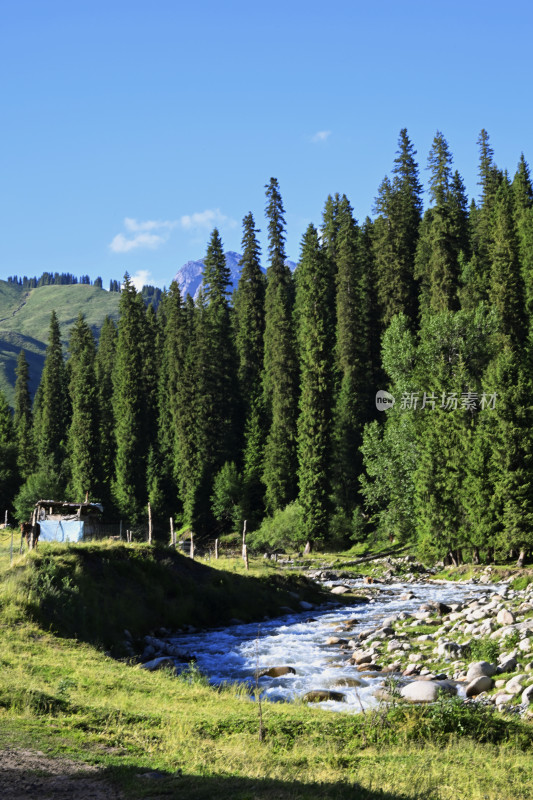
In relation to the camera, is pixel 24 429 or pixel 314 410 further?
pixel 24 429

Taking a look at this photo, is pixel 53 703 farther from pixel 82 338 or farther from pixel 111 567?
pixel 82 338

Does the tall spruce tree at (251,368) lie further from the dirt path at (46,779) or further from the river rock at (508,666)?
the dirt path at (46,779)

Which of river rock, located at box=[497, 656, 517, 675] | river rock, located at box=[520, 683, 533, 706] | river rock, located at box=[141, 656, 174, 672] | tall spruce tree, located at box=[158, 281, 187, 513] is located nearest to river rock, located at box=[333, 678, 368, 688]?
river rock, located at box=[497, 656, 517, 675]

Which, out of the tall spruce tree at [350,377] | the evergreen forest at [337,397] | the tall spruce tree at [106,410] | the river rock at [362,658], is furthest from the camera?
the tall spruce tree at [106,410]

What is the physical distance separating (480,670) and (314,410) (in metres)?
46.3

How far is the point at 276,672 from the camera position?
20.6m

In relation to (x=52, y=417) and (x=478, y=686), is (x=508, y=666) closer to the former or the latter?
(x=478, y=686)

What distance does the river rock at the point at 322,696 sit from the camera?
1683 centimetres

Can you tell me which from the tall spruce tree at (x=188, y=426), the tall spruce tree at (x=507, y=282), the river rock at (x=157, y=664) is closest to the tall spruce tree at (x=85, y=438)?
the tall spruce tree at (x=188, y=426)

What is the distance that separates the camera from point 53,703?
42.7 ft

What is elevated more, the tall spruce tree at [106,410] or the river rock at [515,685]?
the tall spruce tree at [106,410]

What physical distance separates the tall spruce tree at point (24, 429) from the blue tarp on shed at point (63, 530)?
48.7 meters

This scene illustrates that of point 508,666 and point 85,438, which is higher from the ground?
point 85,438

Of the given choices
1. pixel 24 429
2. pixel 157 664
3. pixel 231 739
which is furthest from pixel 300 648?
pixel 24 429
